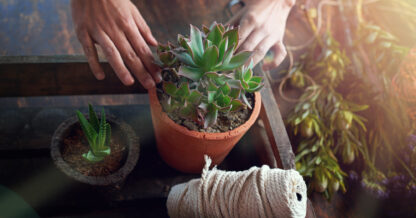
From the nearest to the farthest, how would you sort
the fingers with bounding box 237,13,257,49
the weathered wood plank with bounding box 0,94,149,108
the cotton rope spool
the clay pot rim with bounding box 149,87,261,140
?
1. the cotton rope spool
2. the clay pot rim with bounding box 149,87,261,140
3. the fingers with bounding box 237,13,257,49
4. the weathered wood plank with bounding box 0,94,149,108

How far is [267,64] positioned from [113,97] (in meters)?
0.74

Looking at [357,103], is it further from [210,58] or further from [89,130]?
[89,130]

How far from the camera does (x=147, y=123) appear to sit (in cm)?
111

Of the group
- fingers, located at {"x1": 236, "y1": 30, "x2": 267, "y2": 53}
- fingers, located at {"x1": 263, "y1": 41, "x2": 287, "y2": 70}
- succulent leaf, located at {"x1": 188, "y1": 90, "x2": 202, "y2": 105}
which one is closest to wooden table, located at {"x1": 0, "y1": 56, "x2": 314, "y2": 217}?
fingers, located at {"x1": 263, "y1": 41, "x2": 287, "y2": 70}

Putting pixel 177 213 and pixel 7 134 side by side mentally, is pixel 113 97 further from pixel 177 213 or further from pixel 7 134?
pixel 177 213

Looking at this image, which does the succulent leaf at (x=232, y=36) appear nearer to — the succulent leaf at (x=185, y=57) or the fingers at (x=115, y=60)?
the succulent leaf at (x=185, y=57)

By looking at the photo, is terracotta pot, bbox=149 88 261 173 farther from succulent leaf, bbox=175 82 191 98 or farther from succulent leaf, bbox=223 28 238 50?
A: succulent leaf, bbox=223 28 238 50

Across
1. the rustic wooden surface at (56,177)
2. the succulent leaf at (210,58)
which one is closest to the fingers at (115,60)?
the succulent leaf at (210,58)

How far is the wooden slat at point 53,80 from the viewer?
2.90 feet

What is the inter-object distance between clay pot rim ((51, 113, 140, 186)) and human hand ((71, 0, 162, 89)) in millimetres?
178

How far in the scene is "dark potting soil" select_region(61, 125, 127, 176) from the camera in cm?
89

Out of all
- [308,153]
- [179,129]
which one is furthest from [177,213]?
[308,153]

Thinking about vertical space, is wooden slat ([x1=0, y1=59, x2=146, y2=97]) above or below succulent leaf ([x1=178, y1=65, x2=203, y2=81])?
below

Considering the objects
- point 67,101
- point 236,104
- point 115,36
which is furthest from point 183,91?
point 67,101
